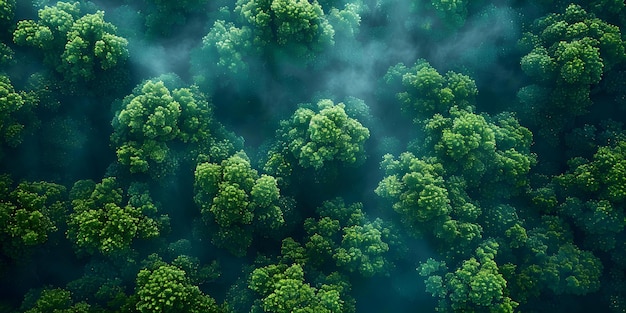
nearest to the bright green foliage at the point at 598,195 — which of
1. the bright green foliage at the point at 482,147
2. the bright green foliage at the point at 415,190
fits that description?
the bright green foliage at the point at 482,147

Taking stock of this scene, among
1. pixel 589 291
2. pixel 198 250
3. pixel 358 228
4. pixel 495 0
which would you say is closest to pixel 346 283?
pixel 358 228

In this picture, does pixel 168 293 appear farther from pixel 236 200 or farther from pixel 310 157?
pixel 310 157

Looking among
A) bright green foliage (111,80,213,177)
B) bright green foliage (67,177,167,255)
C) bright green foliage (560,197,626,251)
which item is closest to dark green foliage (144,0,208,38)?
bright green foliage (111,80,213,177)

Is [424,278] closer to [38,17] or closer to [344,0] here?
[344,0]

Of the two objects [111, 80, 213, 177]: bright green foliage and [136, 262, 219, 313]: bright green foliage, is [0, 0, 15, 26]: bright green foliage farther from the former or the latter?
[136, 262, 219, 313]: bright green foliage

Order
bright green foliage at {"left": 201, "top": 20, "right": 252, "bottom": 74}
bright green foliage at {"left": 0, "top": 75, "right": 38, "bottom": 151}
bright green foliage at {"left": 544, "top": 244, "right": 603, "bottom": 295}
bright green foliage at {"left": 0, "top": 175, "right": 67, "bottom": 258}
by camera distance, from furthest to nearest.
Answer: bright green foliage at {"left": 201, "top": 20, "right": 252, "bottom": 74} < bright green foliage at {"left": 544, "top": 244, "right": 603, "bottom": 295} < bright green foliage at {"left": 0, "top": 75, "right": 38, "bottom": 151} < bright green foliage at {"left": 0, "top": 175, "right": 67, "bottom": 258}

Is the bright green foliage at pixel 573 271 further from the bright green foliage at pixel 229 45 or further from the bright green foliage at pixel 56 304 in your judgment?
the bright green foliage at pixel 56 304
